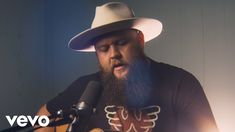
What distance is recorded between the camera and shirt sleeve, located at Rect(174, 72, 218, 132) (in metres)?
1.14

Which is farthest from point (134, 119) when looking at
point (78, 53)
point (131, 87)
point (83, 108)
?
point (83, 108)

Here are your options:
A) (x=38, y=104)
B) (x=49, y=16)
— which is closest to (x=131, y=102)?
(x=38, y=104)

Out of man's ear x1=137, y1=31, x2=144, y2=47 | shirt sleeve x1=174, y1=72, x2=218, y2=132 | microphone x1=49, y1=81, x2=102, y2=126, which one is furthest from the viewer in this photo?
man's ear x1=137, y1=31, x2=144, y2=47

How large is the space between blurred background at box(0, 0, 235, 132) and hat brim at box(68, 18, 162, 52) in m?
0.03

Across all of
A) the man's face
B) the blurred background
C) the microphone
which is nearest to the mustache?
the man's face

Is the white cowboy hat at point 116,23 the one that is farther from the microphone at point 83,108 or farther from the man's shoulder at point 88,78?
the microphone at point 83,108

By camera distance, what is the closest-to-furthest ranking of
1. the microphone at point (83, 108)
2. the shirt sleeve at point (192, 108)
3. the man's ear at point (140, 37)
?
1. the microphone at point (83, 108)
2. the shirt sleeve at point (192, 108)
3. the man's ear at point (140, 37)

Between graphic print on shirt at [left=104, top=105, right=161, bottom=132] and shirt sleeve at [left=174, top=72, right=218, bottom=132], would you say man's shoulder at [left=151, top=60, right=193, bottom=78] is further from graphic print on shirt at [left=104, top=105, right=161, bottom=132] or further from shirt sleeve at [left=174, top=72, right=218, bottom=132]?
graphic print on shirt at [left=104, top=105, right=161, bottom=132]

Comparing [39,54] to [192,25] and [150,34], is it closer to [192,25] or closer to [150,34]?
[150,34]

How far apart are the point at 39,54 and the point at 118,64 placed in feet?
1.06

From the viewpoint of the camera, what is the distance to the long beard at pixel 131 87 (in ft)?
4.04

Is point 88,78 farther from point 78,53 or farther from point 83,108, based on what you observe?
point 83,108

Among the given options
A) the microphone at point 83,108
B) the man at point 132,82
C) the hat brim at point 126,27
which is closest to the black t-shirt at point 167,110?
the man at point 132,82

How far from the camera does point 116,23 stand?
122 centimetres
